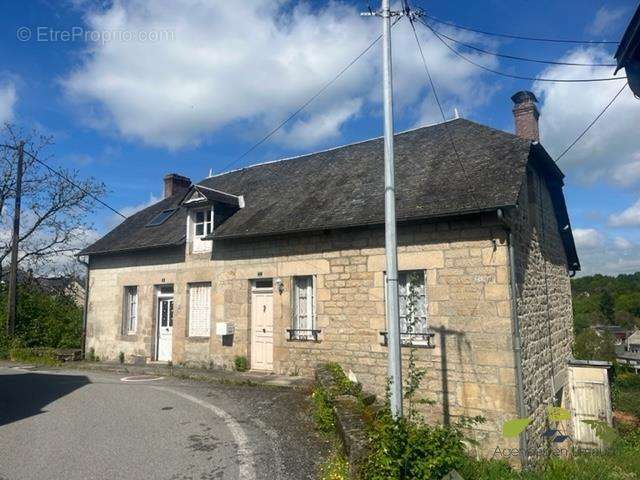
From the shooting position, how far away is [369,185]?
1122cm

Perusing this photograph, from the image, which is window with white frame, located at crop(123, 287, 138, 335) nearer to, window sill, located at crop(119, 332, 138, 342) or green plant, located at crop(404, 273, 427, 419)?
window sill, located at crop(119, 332, 138, 342)

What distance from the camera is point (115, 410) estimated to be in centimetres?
776

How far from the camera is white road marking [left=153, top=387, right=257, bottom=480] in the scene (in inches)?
200

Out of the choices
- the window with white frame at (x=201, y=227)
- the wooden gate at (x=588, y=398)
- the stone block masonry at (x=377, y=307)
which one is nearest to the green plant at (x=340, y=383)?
the stone block masonry at (x=377, y=307)

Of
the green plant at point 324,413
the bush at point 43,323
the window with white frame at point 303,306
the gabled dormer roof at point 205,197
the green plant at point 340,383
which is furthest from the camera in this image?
the bush at point 43,323

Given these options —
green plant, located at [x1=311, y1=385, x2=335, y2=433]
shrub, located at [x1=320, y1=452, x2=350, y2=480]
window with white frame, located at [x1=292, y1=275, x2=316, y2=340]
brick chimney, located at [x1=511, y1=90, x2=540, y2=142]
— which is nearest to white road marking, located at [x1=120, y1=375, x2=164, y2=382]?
window with white frame, located at [x1=292, y1=275, x2=316, y2=340]

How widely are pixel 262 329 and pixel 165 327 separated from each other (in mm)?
3777

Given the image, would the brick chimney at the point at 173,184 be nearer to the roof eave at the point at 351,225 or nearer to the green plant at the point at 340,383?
the roof eave at the point at 351,225

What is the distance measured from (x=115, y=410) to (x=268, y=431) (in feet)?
9.44

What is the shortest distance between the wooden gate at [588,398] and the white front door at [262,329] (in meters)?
7.49

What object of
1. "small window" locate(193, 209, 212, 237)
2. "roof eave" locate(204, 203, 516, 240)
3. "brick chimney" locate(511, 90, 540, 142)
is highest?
"brick chimney" locate(511, 90, 540, 142)

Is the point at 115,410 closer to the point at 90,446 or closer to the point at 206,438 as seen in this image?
the point at 90,446

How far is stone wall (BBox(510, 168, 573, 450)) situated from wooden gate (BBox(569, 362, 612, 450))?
38 cm

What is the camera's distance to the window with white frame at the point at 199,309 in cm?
1275
